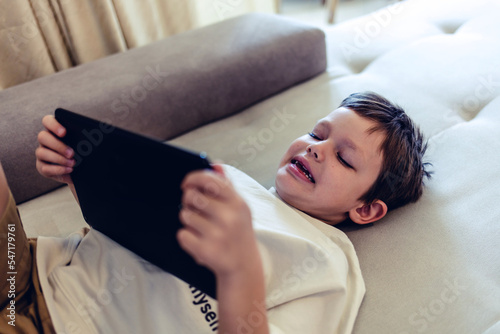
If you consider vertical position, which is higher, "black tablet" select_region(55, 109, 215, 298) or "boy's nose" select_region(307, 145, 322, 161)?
"black tablet" select_region(55, 109, 215, 298)

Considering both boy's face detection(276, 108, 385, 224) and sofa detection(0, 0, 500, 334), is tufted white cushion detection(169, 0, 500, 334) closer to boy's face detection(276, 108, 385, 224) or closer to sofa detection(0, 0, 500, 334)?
sofa detection(0, 0, 500, 334)

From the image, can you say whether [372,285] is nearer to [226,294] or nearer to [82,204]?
[226,294]

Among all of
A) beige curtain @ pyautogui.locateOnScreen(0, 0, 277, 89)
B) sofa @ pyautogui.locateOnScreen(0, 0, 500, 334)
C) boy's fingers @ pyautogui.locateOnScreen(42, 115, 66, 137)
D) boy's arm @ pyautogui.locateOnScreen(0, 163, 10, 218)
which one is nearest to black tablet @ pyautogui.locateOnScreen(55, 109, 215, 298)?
boy's fingers @ pyautogui.locateOnScreen(42, 115, 66, 137)

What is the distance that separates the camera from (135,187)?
642 mm

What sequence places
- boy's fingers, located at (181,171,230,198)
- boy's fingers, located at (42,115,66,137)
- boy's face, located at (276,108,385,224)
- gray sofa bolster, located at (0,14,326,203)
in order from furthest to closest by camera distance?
gray sofa bolster, located at (0,14,326,203), boy's face, located at (276,108,385,224), boy's fingers, located at (42,115,66,137), boy's fingers, located at (181,171,230,198)

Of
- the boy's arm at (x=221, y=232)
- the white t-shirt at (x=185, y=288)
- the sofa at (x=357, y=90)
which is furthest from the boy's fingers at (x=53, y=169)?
the boy's arm at (x=221, y=232)

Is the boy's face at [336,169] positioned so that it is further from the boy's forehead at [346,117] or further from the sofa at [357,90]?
the sofa at [357,90]

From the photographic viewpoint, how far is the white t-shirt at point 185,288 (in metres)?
0.75

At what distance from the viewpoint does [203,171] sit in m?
0.51

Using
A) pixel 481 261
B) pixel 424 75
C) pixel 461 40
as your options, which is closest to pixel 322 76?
pixel 424 75

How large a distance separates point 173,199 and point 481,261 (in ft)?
2.11

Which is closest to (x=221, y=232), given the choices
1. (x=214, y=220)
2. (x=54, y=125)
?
(x=214, y=220)

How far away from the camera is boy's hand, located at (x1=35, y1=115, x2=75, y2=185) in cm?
75

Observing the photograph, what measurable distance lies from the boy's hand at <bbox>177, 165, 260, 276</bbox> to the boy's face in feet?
1.38
